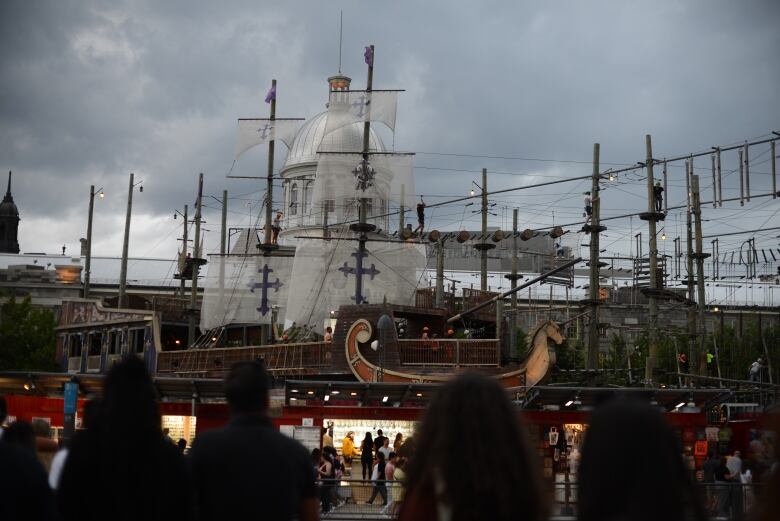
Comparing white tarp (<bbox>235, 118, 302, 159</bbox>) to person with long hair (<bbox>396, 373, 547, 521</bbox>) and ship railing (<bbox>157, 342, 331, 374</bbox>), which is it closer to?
ship railing (<bbox>157, 342, 331, 374</bbox>)

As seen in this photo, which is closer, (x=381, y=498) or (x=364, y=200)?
(x=381, y=498)

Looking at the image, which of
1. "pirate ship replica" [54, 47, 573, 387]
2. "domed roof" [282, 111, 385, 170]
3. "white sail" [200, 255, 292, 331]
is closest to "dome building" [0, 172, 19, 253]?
"domed roof" [282, 111, 385, 170]

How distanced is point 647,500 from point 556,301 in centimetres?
8646

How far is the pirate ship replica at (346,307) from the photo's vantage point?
38812 millimetres

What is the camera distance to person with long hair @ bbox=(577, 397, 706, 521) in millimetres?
4520

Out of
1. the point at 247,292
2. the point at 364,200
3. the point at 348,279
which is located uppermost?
the point at 364,200

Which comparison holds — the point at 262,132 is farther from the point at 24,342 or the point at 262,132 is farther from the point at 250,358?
the point at 250,358

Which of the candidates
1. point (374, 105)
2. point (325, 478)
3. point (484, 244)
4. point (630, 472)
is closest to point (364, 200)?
point (374, 105)

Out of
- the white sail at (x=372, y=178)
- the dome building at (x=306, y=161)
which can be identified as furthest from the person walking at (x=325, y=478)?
the dome building at (x=306, y=161)

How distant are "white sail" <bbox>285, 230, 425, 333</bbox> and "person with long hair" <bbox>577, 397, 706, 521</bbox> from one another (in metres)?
49.9

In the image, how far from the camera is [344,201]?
195 feet

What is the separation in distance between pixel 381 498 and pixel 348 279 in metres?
35.8

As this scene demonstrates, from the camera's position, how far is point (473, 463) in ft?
15.8

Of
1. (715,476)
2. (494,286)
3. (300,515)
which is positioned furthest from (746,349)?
(300,515)
